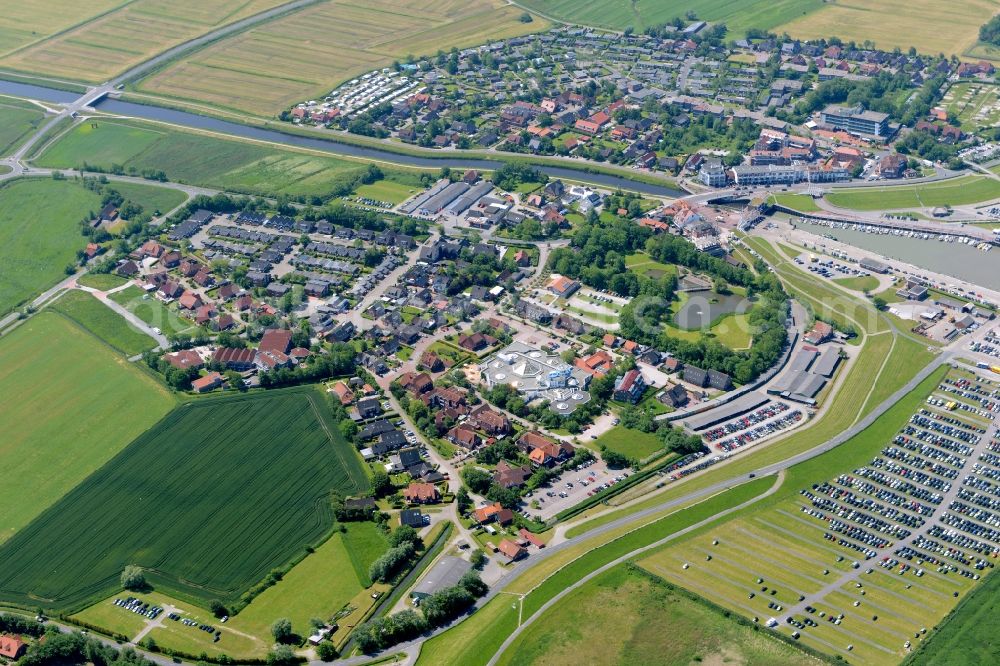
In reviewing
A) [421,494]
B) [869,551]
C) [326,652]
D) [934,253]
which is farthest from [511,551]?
[934,253]

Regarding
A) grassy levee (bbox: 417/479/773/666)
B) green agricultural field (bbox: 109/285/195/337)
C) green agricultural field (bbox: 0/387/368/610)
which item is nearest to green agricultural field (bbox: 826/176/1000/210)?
grassy levee (bbox: 417/479/773/666)

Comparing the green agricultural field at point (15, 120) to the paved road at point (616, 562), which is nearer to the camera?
the paved road at point (616, 562)

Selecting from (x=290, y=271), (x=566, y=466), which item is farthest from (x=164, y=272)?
(x=566, y=466)

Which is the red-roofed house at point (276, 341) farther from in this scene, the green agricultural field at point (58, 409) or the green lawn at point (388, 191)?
the green lawn at point (388, 191)

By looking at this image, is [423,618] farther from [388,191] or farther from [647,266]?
[388,191]

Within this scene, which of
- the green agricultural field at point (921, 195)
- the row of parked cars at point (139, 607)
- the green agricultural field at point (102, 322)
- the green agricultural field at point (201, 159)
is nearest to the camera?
the row of parked cars at point (139, 607)

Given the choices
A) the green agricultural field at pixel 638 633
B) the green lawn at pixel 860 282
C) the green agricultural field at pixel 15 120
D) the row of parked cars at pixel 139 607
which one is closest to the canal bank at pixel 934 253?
the green lawn at pixel 860 282

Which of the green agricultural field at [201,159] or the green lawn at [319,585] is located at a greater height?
the green agricultural field at [201,159]
